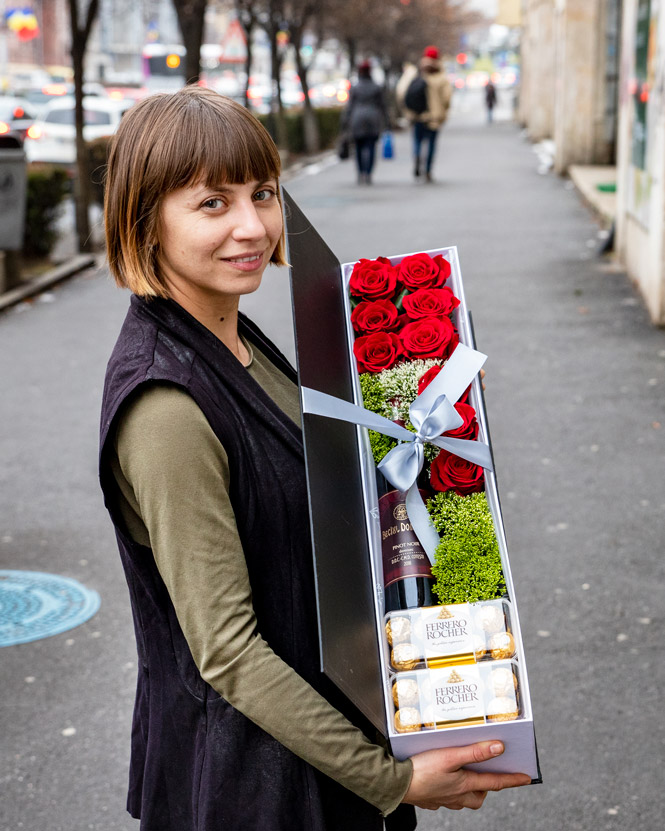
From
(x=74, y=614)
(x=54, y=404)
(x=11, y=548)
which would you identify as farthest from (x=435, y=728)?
(x=54, y=404)

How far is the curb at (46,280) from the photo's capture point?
11391 millimetres

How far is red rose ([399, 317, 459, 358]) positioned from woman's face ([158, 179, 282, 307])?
36 centimetres

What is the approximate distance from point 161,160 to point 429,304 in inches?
25.1

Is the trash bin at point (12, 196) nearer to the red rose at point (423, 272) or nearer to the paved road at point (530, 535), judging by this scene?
the paved road at point (530, 535)

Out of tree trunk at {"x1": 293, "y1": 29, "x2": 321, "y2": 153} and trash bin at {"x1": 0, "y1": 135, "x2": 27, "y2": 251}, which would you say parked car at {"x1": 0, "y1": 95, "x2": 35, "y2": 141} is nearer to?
tree trunk at {"x1": 293, "y1": 29, "x2": 321, "y2": 153}

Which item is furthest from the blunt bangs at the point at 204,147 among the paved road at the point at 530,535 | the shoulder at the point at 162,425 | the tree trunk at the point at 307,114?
the tree trunk at the point at 307,114

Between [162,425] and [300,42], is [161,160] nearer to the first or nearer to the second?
[162,425]

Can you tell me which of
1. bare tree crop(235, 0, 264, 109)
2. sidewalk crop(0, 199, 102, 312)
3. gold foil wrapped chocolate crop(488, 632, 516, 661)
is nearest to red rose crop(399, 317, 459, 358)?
gold foil wrapped chocolate crop(488, 632, 516, 661)

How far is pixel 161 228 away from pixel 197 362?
0.69 feet

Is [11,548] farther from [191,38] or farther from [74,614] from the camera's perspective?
[191,38]

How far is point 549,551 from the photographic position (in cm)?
509

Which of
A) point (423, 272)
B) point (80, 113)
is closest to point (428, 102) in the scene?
point (80, 113)

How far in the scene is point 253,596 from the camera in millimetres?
1728

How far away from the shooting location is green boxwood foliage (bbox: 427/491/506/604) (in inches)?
69.4
